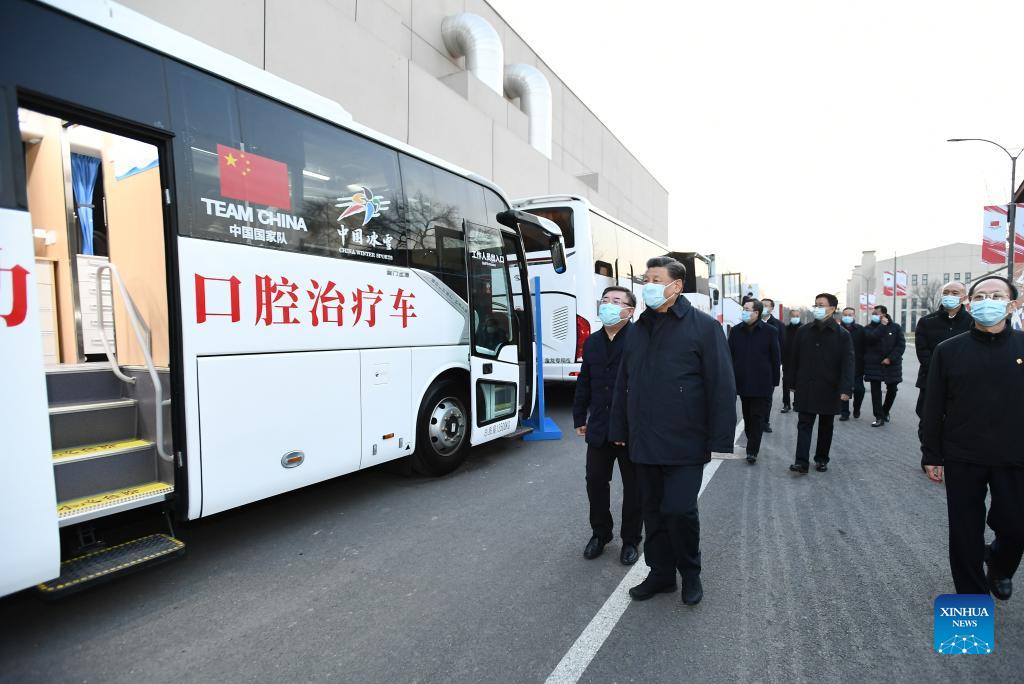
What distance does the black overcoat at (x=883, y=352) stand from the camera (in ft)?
30.0

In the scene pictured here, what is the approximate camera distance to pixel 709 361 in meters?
3.06

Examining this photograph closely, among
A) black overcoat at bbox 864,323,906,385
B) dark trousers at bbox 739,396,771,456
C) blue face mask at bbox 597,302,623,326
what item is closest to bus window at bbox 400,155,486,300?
blue face mask at bbox 597,302,623,326

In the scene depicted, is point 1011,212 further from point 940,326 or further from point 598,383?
point 598,383

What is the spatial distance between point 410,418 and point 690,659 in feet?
10.9

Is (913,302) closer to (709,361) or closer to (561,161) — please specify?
(561,161)

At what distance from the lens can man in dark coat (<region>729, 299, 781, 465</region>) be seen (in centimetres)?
659

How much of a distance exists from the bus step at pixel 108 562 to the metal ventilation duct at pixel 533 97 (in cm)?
1896

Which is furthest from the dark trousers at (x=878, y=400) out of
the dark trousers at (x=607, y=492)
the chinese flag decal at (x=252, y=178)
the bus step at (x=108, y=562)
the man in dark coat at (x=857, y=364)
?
the bus step at (x=108, y=562)

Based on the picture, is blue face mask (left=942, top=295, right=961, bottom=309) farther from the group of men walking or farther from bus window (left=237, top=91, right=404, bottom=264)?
bus window (left=237, top=91, right=404, bottom=264)

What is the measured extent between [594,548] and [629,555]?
245 mm

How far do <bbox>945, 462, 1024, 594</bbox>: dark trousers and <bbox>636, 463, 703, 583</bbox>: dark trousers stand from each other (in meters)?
1.41

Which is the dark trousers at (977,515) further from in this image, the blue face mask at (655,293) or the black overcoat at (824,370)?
the black overcoat at (824,370)

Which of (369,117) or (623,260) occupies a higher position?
(369,117)

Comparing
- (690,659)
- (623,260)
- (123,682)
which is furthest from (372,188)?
(623,260)
